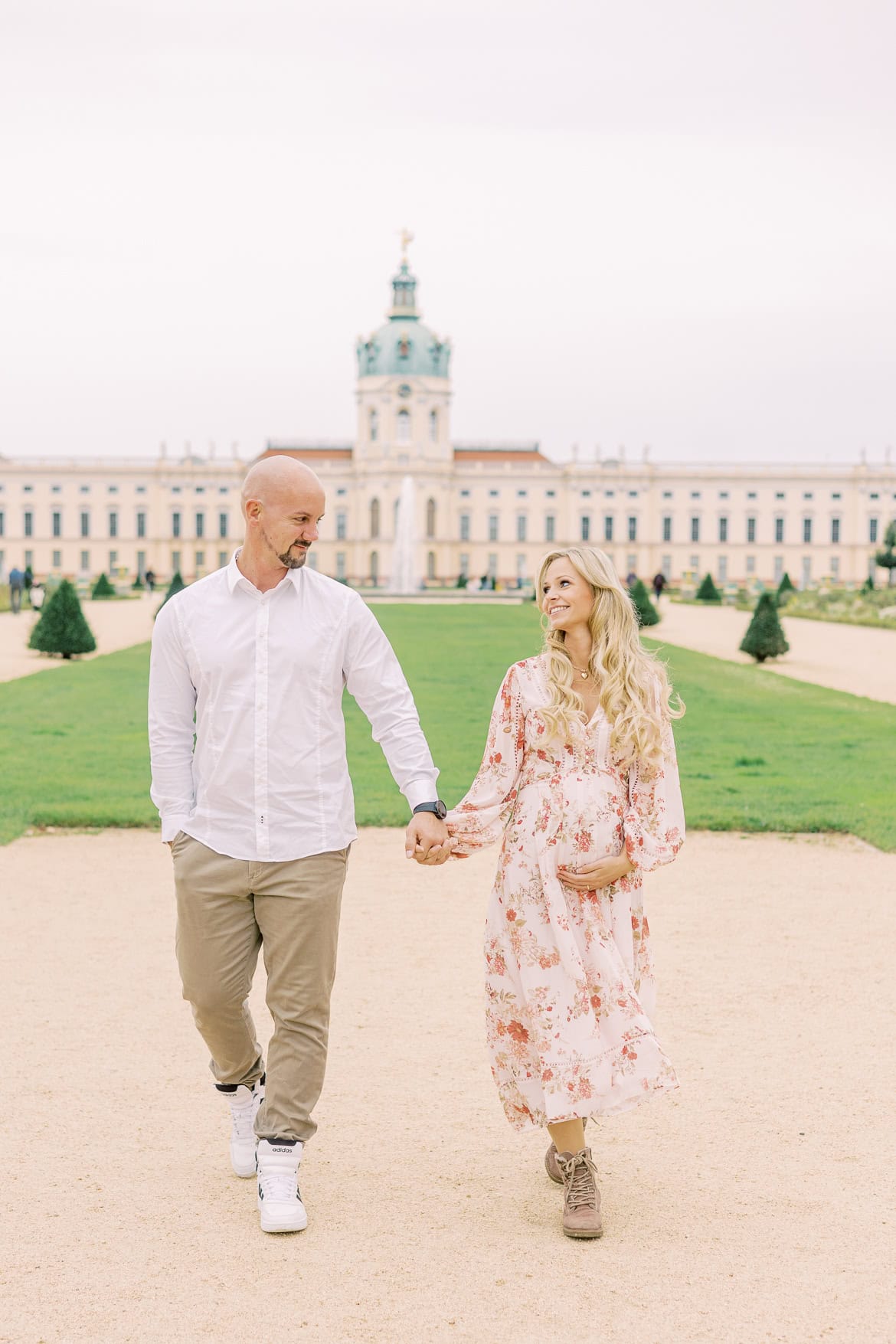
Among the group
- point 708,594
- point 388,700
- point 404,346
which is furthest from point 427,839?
point 404,346

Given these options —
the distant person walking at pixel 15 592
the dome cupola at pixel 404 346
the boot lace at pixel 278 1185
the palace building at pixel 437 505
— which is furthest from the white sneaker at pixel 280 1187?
A: the dome cupola at pixel 404 346

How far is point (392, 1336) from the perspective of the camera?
240 cm

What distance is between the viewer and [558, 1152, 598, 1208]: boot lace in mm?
2822

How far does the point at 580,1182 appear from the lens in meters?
2.84

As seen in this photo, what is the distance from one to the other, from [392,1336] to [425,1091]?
1.25 meters

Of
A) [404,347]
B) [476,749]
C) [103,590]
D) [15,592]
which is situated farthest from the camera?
[404,347]

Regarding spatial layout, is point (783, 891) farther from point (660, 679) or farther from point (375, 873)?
point (660, 679)

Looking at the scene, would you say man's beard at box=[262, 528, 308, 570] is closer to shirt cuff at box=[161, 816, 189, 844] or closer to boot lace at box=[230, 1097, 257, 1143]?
shirt cuff at box=[161, 816, 189, 844]

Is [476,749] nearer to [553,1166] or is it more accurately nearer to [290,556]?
[553,1166]

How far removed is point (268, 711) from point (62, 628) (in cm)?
1692

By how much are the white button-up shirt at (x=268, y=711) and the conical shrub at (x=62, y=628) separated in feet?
55.0

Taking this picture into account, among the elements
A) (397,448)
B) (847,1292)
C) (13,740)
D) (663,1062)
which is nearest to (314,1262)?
(663,1062)

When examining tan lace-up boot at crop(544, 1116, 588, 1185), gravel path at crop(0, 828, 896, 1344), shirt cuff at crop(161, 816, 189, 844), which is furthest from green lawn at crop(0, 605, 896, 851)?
shirt cuff at crop(161, 816, 189, 844)

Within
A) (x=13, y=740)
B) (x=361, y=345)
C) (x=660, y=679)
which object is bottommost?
(x=13, y=740)
